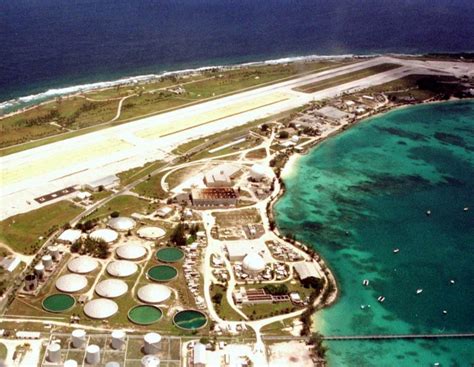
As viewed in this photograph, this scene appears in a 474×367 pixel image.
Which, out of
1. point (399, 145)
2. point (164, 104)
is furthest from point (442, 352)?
point (164, 104)

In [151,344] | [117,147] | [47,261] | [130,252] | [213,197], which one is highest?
[117,147]

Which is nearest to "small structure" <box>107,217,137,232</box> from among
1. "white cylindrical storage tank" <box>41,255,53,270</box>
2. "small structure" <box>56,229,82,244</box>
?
"small structure" <box>56,229,82,244</box>

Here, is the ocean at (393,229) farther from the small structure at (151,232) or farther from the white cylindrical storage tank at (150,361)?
the small structure at (151,232)

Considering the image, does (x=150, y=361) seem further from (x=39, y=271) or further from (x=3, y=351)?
(x=39, y=271)

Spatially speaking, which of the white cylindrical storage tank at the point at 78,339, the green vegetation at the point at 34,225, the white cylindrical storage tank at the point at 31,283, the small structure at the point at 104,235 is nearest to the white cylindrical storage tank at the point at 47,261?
the white cylindrical storage tank at the point at 31,283

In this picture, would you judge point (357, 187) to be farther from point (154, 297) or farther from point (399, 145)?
point (154, 297)

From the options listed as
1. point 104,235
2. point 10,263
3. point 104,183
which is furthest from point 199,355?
point 104,183
